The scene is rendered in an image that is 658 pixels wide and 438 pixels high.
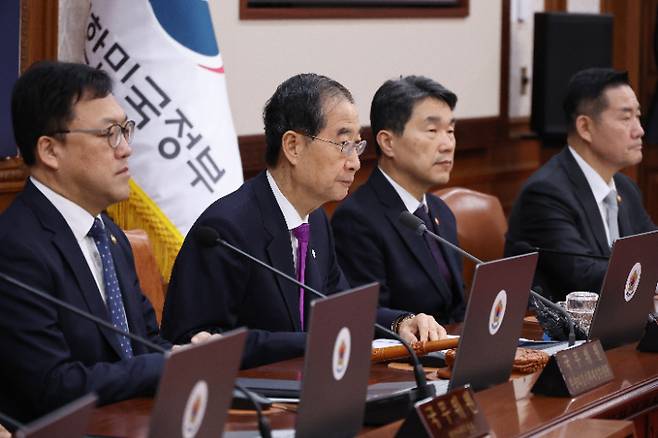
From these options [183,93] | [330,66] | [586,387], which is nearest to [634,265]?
[586,387]

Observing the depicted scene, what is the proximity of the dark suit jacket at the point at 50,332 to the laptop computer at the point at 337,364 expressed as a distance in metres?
0.44

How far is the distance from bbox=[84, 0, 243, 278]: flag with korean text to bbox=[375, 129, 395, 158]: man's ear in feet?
1.59

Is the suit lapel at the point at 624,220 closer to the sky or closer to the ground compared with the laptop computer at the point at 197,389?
closer to the ground

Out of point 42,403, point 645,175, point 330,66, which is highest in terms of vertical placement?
point 330,66

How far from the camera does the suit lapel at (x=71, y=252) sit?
2480 mm

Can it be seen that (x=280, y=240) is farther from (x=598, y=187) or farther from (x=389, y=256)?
(x=598, y=187)

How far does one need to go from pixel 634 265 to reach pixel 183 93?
1514 mm

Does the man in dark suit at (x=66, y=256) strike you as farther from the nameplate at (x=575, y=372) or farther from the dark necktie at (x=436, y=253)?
the dark necktie at (x=436, y=253)

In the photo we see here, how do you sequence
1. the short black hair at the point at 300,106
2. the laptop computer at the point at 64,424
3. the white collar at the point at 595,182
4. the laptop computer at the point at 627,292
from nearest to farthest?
the laptop computer at the point at 64,424 → the laptop computer at the point at 627,292 → the short black hair at the point at 300,106 → the white collar at the point at 595,182

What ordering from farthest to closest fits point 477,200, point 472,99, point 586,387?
point 472,99
point 477,200
point 586,387

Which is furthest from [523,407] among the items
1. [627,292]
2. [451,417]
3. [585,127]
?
[585,127]

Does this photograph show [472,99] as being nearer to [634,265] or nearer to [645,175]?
[645,175]

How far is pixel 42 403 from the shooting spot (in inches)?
92.0

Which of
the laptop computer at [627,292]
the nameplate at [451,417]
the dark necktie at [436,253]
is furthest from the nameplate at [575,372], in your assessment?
the dark necktie at [436,253]
